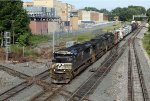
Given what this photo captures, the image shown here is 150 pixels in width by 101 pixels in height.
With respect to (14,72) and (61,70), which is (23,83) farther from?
(14,72)

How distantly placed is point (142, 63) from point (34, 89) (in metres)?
20.5

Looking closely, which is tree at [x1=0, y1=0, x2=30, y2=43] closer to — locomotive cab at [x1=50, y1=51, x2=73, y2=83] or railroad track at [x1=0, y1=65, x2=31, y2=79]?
railroad track at [x1=0, y1=65, x2=31, y2=79]

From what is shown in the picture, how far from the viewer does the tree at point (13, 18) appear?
6068 centimetres

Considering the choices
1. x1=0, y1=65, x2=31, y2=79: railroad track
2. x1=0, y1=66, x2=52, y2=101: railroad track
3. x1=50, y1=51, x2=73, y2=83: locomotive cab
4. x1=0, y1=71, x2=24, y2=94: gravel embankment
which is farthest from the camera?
x1=0, y1=65, x2=31, y2=79: railroad track

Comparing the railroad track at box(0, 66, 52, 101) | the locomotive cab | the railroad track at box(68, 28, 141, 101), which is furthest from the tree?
the locomotive cab

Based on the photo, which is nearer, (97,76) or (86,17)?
(97,76)

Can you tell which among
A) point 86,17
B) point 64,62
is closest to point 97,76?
point 64,62

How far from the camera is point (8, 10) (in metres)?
61.8

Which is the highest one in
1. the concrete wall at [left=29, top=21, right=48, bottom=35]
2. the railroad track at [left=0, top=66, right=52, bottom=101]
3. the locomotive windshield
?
the concrete wall at [left=29, top=21, right=48, bottom=35]

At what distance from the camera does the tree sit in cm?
6068

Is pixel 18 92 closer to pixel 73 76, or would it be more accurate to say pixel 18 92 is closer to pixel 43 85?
pixel 43 85

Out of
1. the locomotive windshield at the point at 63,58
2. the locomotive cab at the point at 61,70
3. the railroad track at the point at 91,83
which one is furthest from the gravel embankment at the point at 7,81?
the railroad track at the point at 91,83

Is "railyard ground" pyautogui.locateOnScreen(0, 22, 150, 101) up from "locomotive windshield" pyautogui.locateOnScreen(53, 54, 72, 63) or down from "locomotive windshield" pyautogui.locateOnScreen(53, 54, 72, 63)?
down

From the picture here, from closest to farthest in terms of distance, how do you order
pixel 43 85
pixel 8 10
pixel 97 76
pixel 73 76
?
pixel 43 85, pixel 73 76, pixel 97 76, pixel 8 10
